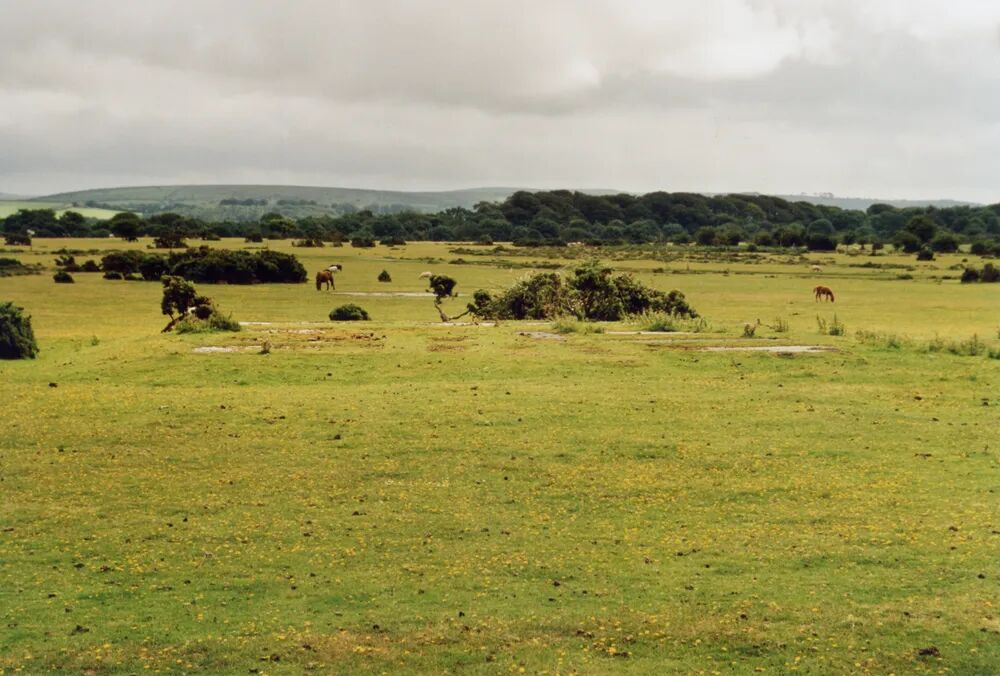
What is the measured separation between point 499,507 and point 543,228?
6454 inches

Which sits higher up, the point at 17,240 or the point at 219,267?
the point at 17,240

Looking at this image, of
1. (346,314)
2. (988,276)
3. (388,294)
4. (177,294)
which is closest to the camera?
(177,294)

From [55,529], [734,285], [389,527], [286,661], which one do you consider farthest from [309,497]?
[734,285]

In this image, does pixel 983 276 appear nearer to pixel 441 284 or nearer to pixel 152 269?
pixel 441 284

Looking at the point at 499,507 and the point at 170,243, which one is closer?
the point at 499,507

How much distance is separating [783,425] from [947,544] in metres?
6.46

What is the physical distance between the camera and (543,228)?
581 ft

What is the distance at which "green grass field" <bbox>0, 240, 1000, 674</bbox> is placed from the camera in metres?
10.3

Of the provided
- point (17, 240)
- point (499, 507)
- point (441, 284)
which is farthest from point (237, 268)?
point (17, 240)

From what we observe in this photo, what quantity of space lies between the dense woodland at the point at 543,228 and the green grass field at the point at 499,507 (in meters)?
78.0

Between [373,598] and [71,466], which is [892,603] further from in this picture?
[71,466]

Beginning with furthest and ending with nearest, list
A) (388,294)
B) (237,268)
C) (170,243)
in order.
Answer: (170,243), (237,268), (388,294)

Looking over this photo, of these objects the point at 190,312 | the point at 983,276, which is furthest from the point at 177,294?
the point at 983,276

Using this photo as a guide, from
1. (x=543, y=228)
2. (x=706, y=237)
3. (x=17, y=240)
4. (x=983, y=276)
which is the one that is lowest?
(x=983, y=276)
